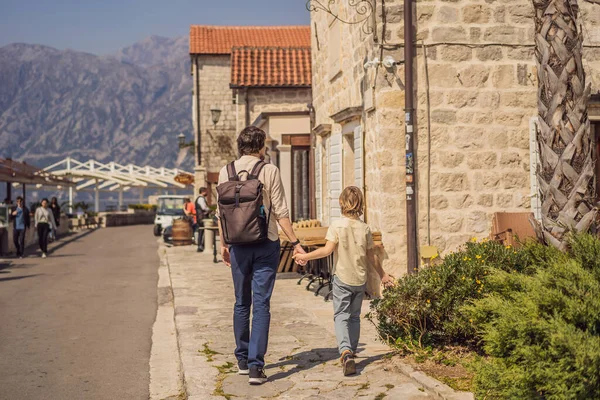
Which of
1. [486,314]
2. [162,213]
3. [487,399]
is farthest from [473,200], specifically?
[162,213]

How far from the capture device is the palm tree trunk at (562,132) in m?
5.87

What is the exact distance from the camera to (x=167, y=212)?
108ft

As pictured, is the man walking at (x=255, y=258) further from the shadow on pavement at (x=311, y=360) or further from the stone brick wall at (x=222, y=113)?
the stone brick wall at (x=222, y=113)

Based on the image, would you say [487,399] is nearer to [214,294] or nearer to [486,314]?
[486,314]

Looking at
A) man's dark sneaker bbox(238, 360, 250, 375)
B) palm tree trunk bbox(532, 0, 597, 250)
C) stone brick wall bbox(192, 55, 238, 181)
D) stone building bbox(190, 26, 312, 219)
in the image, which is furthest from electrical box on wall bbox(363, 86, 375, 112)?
stone brick wall bbox(192, 55, 238, 181)

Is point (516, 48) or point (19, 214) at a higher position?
point (516, 48)

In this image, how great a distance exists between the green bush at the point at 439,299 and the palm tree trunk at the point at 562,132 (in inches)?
22.2

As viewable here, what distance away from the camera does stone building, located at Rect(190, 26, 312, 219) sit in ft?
60.3

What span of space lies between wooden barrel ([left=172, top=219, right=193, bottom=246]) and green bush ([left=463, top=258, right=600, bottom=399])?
19.1 meters

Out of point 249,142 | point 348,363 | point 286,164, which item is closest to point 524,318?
point 348,363

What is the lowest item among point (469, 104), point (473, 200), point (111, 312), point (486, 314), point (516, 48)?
point (111, 312)

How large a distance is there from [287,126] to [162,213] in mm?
15955

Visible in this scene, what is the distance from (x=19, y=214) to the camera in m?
21.5

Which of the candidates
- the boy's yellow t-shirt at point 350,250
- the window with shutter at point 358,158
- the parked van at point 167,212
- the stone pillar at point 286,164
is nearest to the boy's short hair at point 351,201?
the boy's yellow t-shirt at point 350,250
